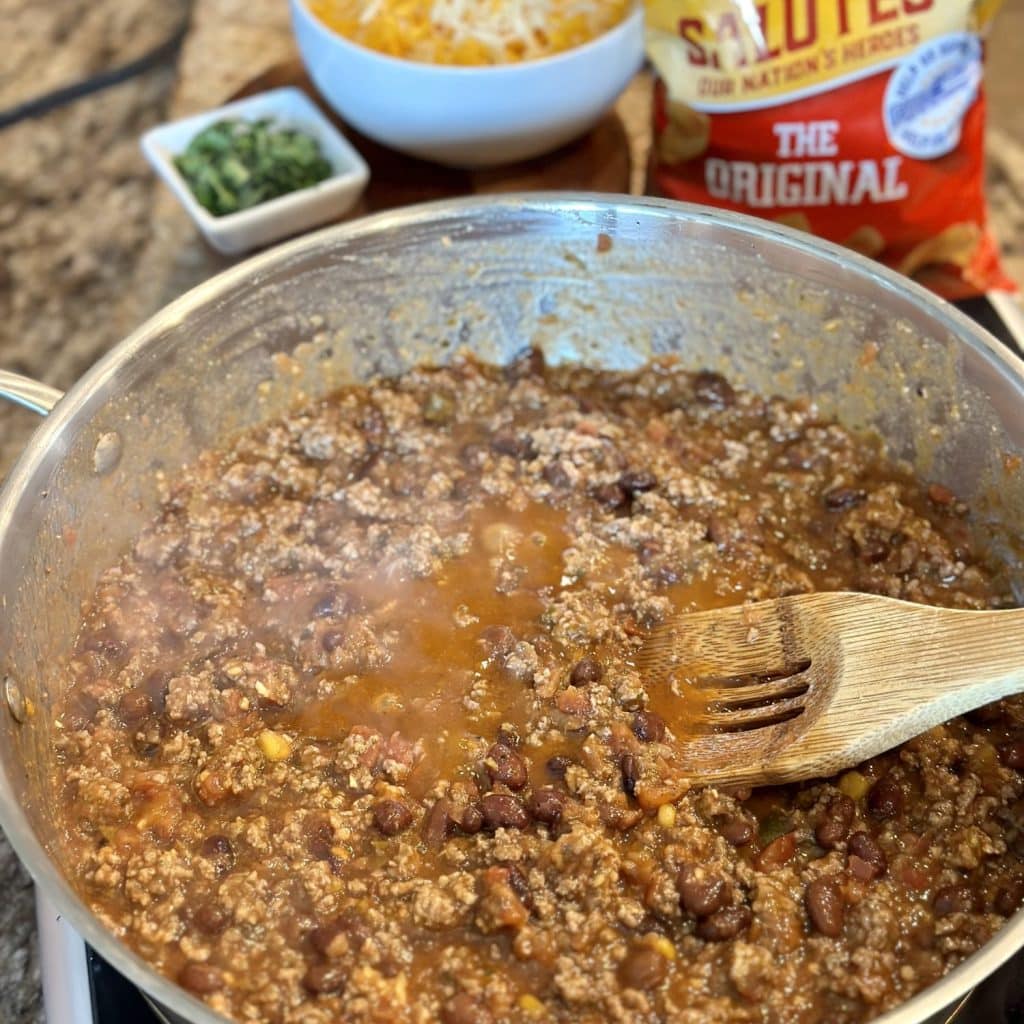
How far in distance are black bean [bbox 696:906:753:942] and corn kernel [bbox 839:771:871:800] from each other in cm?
31

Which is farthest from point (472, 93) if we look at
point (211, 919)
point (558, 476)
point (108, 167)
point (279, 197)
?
point (211, 919)

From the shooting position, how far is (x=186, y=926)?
5.82ft

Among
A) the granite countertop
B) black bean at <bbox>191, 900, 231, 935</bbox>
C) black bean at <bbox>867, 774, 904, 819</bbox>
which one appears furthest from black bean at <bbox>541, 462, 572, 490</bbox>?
the granite countertop

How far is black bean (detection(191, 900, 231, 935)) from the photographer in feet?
5.76

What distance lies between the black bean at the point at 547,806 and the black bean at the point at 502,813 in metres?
0.02

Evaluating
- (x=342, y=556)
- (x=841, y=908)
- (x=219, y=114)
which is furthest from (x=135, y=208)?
(x=841, y=908)

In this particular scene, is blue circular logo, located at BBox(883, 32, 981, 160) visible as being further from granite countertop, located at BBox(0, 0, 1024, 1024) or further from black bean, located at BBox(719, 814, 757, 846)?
black bean, located at BBox(719, 814, 757, 846)

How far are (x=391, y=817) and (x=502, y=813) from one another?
0.18 metres

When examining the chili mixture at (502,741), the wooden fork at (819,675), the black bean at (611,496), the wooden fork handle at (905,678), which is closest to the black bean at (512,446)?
the chili mixture at (502,741)

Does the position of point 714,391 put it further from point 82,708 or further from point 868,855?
point 82,708

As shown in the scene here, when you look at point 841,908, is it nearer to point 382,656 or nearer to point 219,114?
point 382,656

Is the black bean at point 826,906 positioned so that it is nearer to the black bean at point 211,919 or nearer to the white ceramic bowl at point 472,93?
the black bean at point 211,919

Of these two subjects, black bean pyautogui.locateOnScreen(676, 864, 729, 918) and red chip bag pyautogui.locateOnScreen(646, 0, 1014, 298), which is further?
red chip bag pyautogui.locateOnScreen(646, 0, 1014, 298)

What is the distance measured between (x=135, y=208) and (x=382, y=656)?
2.23 meters
